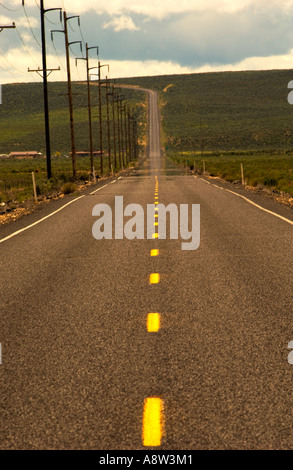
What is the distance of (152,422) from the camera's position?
4.47m

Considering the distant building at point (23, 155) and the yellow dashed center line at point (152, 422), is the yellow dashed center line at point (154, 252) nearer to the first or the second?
the yellow dashed center line at point (152, 422)

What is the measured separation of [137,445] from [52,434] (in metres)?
0.62

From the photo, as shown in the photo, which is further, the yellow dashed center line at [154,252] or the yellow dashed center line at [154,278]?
the yellow dashed center line at [154,252]

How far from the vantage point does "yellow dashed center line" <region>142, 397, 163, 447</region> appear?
13.8 ft

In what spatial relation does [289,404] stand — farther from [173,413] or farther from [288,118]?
[288,118]

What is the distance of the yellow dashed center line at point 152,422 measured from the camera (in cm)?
420

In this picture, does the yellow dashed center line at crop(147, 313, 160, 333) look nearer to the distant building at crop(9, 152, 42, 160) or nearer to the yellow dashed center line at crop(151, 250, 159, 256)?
the yellow dashed center line at crop(151, 250, 159, 256)

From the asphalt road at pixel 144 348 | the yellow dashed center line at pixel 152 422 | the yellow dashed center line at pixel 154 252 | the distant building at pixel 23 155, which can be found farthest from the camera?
the distant building at pixel 23 155

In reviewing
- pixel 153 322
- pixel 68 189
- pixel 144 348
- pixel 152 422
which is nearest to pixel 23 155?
pixel 68 189

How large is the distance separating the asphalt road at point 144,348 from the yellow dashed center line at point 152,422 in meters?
0.02

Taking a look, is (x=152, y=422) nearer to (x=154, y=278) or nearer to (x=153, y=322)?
(x=153, y=322)

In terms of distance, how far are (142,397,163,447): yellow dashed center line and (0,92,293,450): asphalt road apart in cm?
2

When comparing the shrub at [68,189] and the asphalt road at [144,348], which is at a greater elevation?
the shrub at [68,189]

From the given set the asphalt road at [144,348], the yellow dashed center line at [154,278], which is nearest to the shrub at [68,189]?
the asphalt road at [144,348]
